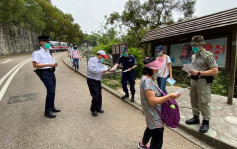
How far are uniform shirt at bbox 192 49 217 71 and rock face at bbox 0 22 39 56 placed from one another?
25681mm

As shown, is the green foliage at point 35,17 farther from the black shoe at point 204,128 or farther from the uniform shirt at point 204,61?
the black shoe at point 204,128

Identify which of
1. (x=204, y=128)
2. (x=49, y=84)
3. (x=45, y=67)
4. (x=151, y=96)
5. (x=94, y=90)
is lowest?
(x=204, y=128)

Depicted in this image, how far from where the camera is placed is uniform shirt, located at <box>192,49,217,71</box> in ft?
8.87

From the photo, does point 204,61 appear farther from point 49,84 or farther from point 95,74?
point 49,84

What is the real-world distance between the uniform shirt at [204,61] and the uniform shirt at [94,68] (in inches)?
84.2

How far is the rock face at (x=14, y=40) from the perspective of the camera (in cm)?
2158

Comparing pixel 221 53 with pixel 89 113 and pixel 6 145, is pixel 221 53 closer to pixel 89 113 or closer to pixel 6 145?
pixel 89 113

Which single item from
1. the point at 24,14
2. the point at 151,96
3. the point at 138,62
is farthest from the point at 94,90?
the point at 24,14

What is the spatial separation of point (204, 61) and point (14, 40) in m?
29.5

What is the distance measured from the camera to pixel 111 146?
2.68m

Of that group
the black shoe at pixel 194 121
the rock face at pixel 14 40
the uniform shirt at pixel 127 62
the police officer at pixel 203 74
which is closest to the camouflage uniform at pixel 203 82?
the police officer at pixel 203 74

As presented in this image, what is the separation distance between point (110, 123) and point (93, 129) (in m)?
0.46

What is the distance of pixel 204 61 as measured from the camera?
2.79 meters

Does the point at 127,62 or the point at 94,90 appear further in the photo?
the point at 127,62
